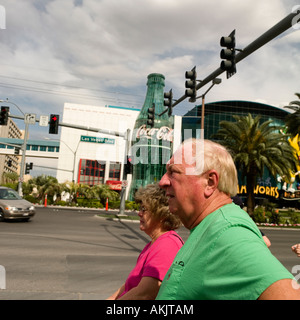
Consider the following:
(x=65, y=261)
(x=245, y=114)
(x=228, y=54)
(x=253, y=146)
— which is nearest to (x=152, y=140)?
(x=245, y=114)

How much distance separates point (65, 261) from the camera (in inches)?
302

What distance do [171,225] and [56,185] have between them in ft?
104

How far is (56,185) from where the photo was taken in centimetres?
3234

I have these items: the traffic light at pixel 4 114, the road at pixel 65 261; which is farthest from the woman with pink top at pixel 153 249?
the traffic light at pixel 4 114

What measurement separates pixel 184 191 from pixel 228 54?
626 cm

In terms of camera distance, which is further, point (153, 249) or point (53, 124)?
point (53, 124)

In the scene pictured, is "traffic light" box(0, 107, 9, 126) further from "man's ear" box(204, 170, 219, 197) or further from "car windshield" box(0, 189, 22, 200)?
"man's ear" box(204, 170, 219, 197)

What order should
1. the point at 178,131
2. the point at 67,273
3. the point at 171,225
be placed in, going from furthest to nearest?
the point at 178,131 → the point at 67,273 → the point at 171,225

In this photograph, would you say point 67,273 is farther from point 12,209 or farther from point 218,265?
point 12,209

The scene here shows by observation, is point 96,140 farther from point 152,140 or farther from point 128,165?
point 128,165

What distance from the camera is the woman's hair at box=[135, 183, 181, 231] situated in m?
2.37

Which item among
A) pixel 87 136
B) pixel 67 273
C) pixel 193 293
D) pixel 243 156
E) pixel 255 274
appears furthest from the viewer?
pixel 87 136

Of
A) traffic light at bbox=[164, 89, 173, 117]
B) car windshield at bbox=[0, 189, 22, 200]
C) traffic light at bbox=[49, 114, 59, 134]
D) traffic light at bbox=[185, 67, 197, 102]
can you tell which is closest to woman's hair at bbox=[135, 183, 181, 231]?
traffic light at bbox=[185, 67, 197, 102]

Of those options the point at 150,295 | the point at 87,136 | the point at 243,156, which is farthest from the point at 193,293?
the point at 87,136
